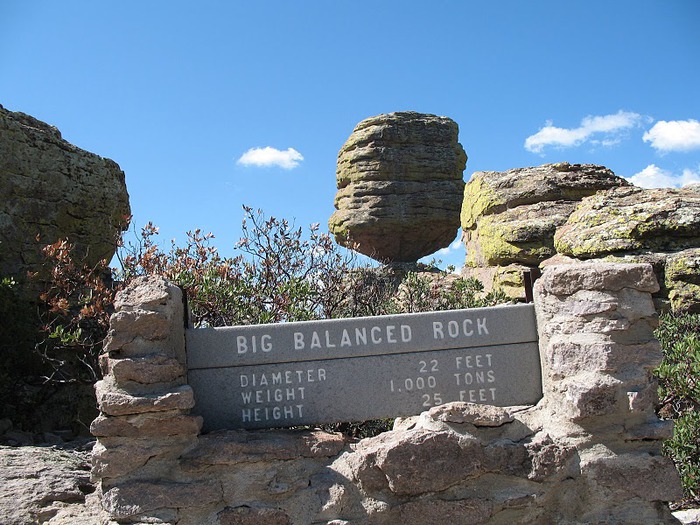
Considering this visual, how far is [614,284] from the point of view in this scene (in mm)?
3637

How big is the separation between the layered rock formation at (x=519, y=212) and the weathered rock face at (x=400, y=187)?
15791 millimetres

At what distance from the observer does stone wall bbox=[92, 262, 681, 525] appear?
336 cm

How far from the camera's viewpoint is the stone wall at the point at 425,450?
11.0 ft

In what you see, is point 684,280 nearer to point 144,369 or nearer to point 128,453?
point 144,369

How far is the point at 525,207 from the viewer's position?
32.0ft

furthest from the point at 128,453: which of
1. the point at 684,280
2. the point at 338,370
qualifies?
the point at 684,280

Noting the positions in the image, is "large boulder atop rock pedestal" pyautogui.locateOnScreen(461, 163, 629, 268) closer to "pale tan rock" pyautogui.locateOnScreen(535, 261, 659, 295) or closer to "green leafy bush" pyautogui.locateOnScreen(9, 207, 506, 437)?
"green leafy bush" pyautogui.locateOnScreen(9, 207, 506, 437)

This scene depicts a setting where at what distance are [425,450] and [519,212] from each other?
22.6ft

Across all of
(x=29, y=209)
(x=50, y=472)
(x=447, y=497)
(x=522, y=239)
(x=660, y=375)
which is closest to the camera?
(x=447, y=497)

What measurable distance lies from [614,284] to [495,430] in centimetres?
105

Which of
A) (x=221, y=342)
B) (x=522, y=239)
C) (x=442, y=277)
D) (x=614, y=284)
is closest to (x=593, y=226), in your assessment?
(x=522, y=239)

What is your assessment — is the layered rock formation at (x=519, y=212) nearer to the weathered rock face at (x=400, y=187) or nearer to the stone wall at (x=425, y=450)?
the stone wall at (x=425, y=450)

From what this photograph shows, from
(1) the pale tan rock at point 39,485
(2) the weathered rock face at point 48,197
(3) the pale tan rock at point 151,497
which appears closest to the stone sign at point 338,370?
(3) the pale tan rock at point 151,497

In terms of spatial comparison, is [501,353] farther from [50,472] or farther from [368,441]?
[50,472]
